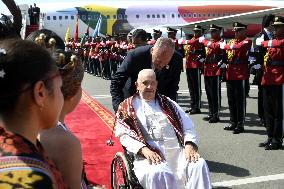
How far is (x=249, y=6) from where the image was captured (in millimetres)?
32062

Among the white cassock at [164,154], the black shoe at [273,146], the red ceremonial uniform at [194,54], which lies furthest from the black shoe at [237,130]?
the white cassock at [164,154]

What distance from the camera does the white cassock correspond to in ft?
11.8

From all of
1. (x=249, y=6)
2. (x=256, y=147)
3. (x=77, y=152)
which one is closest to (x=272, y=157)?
(x=256, y=147)

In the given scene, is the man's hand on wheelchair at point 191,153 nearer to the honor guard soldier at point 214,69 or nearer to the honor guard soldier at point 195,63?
the honor guard soldier at point 214,69

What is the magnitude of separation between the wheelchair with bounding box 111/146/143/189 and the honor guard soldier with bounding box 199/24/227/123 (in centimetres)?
448

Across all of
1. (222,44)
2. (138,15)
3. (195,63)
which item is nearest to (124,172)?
(222,44)

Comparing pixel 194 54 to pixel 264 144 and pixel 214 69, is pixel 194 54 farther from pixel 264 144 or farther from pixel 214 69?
pixel 264 144

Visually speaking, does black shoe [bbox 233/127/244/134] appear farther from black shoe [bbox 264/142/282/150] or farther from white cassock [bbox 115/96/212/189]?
white cassock [bbox 115/96/212/189]

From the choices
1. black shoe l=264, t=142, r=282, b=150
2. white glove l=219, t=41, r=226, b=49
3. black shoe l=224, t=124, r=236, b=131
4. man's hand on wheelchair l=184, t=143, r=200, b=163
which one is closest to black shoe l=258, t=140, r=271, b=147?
black shoe l=264, t=142, r=282, b=150

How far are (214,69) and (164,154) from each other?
4.70 meters

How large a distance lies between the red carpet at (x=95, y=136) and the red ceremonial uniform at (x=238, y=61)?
7.47 ft

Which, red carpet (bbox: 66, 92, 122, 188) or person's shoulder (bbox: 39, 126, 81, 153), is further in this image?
red carpet (bbox: 66, 92, 122, 188)

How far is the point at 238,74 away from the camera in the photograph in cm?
754

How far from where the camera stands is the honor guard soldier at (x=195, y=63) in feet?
30.8
